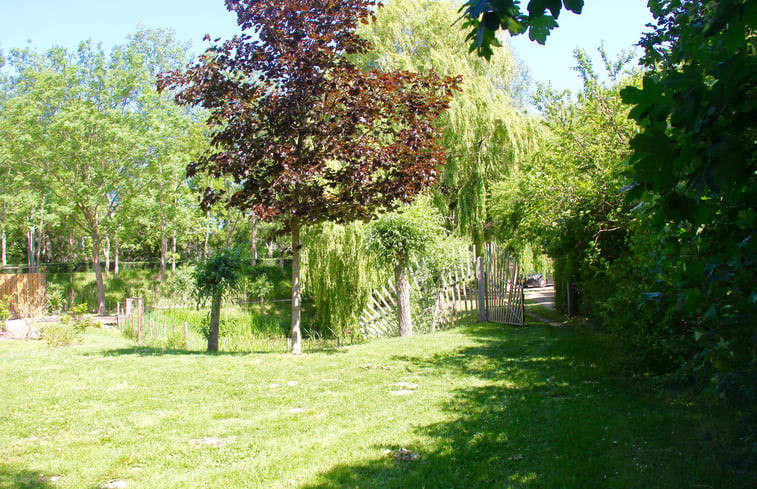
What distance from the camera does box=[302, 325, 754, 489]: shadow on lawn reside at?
3.34m

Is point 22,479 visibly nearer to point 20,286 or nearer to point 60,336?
point 60,336

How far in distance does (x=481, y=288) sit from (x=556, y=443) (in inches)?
348

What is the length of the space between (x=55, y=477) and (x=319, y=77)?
6.21 m

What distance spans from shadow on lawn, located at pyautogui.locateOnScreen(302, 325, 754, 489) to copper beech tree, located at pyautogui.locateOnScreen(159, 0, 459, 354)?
3.63 metres

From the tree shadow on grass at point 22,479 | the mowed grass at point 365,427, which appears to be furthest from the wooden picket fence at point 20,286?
the tree shadow on grass at point 22,479

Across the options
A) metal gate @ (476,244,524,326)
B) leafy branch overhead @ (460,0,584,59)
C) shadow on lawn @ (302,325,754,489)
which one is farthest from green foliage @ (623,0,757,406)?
metal gate @ (476,244,524,326)

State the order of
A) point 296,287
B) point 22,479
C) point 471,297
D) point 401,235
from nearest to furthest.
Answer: point 22,479, point 296,287, point 401,235, point 471,297

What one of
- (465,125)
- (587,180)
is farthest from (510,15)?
(465,125)

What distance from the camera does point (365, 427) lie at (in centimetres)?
457

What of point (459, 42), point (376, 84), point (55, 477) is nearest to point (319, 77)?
point (376, 84)

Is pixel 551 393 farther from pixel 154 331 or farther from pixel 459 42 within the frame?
pixel 459 42

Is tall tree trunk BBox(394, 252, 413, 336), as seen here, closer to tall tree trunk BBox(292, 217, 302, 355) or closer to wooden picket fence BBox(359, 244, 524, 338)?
wooden picket fence BBox(359, 244, 524, 338)

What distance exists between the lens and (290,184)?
26.3ft

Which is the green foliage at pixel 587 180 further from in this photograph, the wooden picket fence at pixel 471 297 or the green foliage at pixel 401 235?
the green foliage at pixel 401 235
